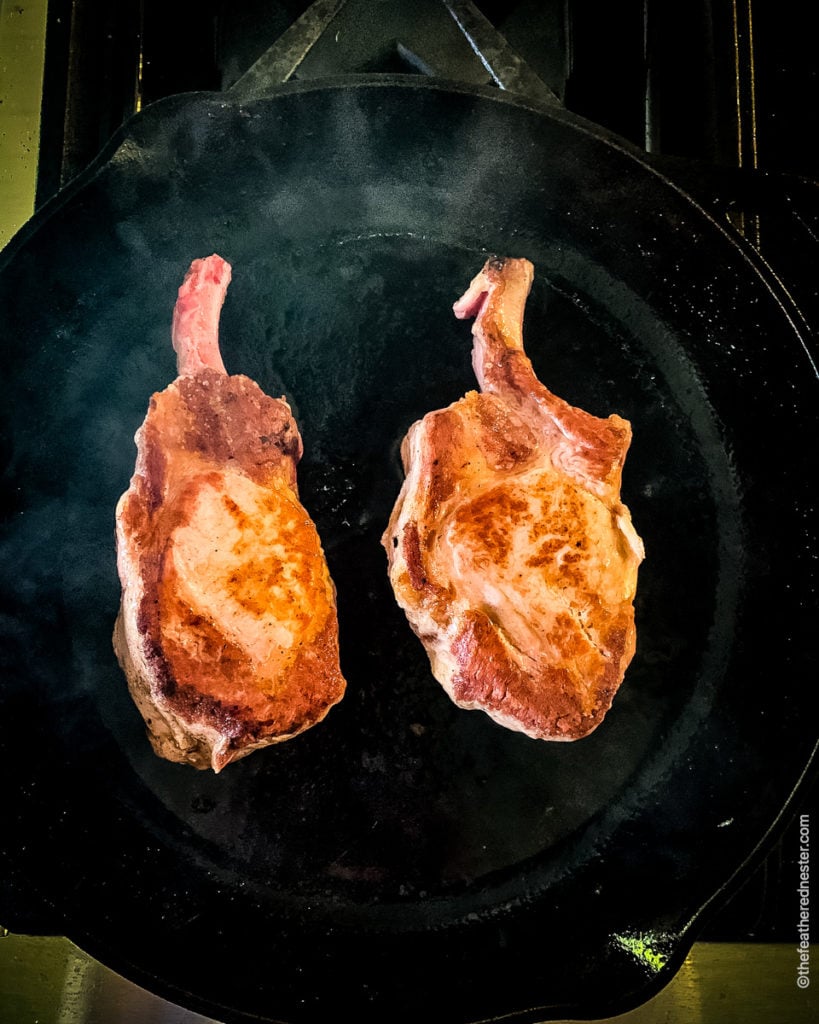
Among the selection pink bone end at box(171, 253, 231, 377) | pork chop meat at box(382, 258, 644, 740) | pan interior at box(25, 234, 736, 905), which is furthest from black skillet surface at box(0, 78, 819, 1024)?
pork chop meat at box(382, 258, 644, 740)

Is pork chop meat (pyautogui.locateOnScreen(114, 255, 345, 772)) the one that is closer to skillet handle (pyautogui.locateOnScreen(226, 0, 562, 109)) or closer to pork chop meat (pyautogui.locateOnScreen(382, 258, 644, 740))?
pork chop meat (pyautogui.locateOnScreen(382, 258, 644, 740))

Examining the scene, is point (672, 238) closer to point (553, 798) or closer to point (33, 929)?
point (553, 798)

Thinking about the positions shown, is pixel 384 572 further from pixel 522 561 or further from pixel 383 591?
pixel 522 561

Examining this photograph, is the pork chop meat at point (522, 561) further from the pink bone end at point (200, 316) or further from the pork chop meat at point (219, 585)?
the pink bone end at point (200, 316)

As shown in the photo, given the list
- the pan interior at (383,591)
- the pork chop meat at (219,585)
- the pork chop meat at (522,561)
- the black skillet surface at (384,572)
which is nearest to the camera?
the pork chop meat at (219,585)

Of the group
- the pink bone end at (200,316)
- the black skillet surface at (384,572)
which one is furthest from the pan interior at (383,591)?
Result: the pink bone end at (200,316)

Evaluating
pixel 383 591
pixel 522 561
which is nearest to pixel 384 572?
pixel 383 591
